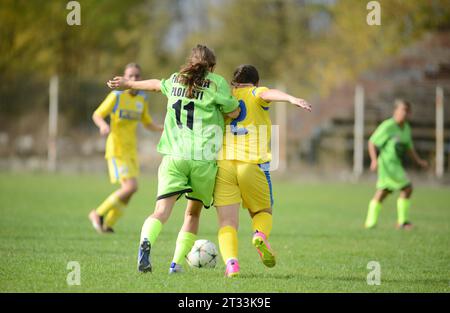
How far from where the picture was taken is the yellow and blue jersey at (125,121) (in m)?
9.93

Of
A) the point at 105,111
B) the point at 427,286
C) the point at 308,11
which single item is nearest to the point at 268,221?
the point at 427,286

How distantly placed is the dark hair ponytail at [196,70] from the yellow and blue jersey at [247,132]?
41 centimetres

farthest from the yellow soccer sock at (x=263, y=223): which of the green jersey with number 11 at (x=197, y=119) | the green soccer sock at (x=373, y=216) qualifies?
the green soccer sock at (x=373, y=216)

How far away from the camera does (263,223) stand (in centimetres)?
654

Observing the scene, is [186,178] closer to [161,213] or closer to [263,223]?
[161,213]

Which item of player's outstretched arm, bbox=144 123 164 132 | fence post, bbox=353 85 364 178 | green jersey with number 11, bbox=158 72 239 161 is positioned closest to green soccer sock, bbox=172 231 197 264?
green jersey with number 11, bbox=158 72 239 161

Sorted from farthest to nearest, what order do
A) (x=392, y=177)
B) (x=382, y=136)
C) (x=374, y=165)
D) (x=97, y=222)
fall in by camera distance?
(x=382, y=136) → (x=392, y=177) → (x=374, y=165) → (x=97, y=222)

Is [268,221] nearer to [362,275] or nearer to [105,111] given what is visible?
[362,275]

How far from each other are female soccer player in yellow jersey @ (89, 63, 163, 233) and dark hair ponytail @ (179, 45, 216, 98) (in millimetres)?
3578

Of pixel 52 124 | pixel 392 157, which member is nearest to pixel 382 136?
pixel 392 157

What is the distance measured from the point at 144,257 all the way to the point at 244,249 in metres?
2.45

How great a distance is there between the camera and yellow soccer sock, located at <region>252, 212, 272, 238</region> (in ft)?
21.3

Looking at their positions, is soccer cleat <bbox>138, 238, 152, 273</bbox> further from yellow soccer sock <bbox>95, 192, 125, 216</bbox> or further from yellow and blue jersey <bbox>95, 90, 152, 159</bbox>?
yellow and blue jersey <bbox>95, 90, 152, 159</bbox>
